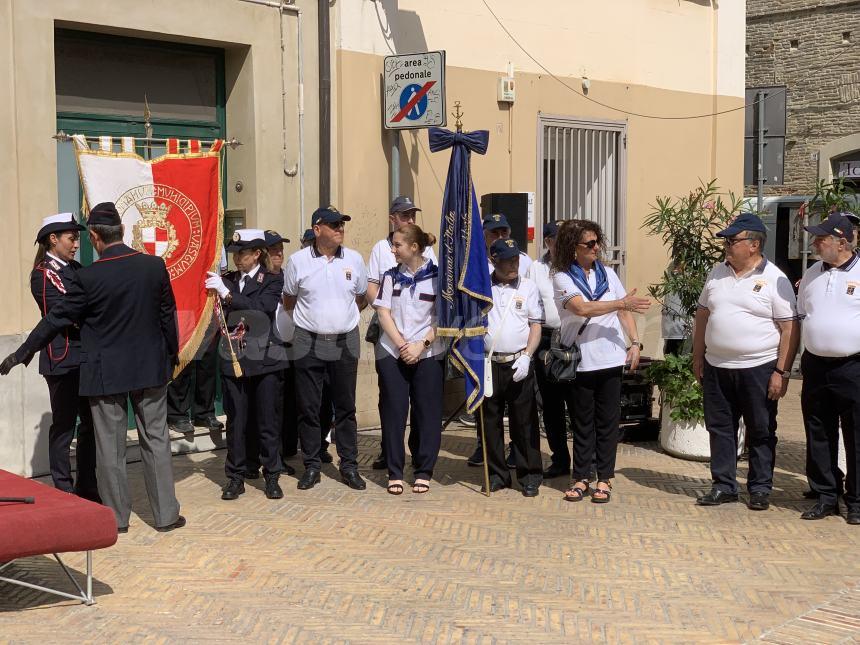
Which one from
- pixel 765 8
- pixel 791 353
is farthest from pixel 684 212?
pixel 765 8

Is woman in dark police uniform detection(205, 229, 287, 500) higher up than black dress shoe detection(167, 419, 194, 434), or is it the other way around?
woman in dark police uniform detection(205, 229, 287, 500)

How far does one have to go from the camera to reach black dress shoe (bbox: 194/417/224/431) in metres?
9.68

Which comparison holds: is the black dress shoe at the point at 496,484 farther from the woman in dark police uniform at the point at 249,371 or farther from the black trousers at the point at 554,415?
the woman in dark police uniform at the point at 249,371

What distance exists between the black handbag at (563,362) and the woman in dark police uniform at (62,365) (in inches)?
118

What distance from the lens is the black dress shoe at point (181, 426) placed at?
9.45 meters

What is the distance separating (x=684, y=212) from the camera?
30.4 ft

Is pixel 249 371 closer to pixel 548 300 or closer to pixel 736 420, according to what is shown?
pixel 548 300

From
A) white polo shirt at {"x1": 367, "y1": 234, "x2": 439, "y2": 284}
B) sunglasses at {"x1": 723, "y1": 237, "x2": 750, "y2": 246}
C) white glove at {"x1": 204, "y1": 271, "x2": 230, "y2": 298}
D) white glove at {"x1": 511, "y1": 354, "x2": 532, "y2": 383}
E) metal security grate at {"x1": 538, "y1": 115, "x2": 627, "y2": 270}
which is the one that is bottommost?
white glove at {"x1": 511, "y1": 354, "x2": 532, "y2": 383}

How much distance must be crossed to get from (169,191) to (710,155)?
8173mm

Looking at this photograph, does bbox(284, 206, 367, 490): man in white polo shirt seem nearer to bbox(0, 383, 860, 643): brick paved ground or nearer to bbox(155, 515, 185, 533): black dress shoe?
bbox(0, 383, 860, 643): brick paved ground

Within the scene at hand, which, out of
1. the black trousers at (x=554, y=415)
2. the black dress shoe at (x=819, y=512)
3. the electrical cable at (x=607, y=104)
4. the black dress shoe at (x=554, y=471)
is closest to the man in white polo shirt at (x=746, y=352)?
the black dress shoe at (x=819, y=512)

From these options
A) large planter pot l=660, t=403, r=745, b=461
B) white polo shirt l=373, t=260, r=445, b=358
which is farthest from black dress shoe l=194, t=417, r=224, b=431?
large planter pot l=660, t=403, r=745, b=461

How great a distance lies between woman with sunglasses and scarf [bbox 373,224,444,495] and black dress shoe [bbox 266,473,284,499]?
77 centimetres

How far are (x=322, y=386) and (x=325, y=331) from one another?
50 cm
